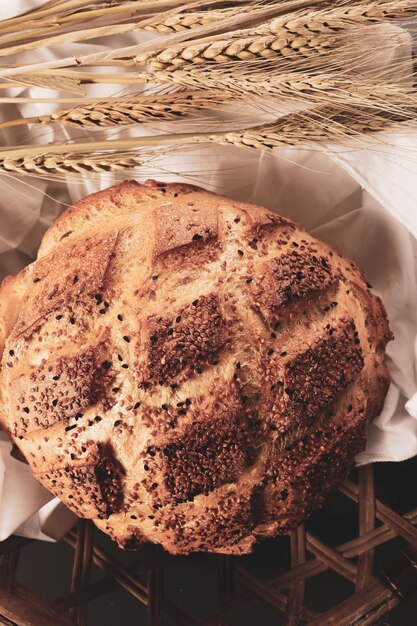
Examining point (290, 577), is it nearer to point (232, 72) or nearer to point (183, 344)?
point (183, 344)

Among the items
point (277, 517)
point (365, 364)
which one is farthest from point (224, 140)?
point (277, 517)

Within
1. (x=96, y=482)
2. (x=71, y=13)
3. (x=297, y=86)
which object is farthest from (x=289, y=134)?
(x=96, y=482)

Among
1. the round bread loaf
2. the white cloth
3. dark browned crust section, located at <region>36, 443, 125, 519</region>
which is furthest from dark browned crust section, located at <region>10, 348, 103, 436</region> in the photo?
the white cloth

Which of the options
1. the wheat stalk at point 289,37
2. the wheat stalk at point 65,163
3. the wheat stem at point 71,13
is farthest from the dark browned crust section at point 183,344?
the wheat stem at point 71,13

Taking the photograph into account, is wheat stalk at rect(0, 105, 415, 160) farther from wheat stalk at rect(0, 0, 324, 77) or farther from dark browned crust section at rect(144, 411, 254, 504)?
dark browned crust section at rect(144, 411, 254, 504)

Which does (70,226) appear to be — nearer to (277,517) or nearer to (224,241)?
(224,241)

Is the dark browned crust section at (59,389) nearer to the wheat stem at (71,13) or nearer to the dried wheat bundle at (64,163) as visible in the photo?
the dried wheat bundle at (64,163)

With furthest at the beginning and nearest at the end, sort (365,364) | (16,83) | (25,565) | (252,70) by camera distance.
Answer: (25,565), (365,364), (16,83), (252,70)
